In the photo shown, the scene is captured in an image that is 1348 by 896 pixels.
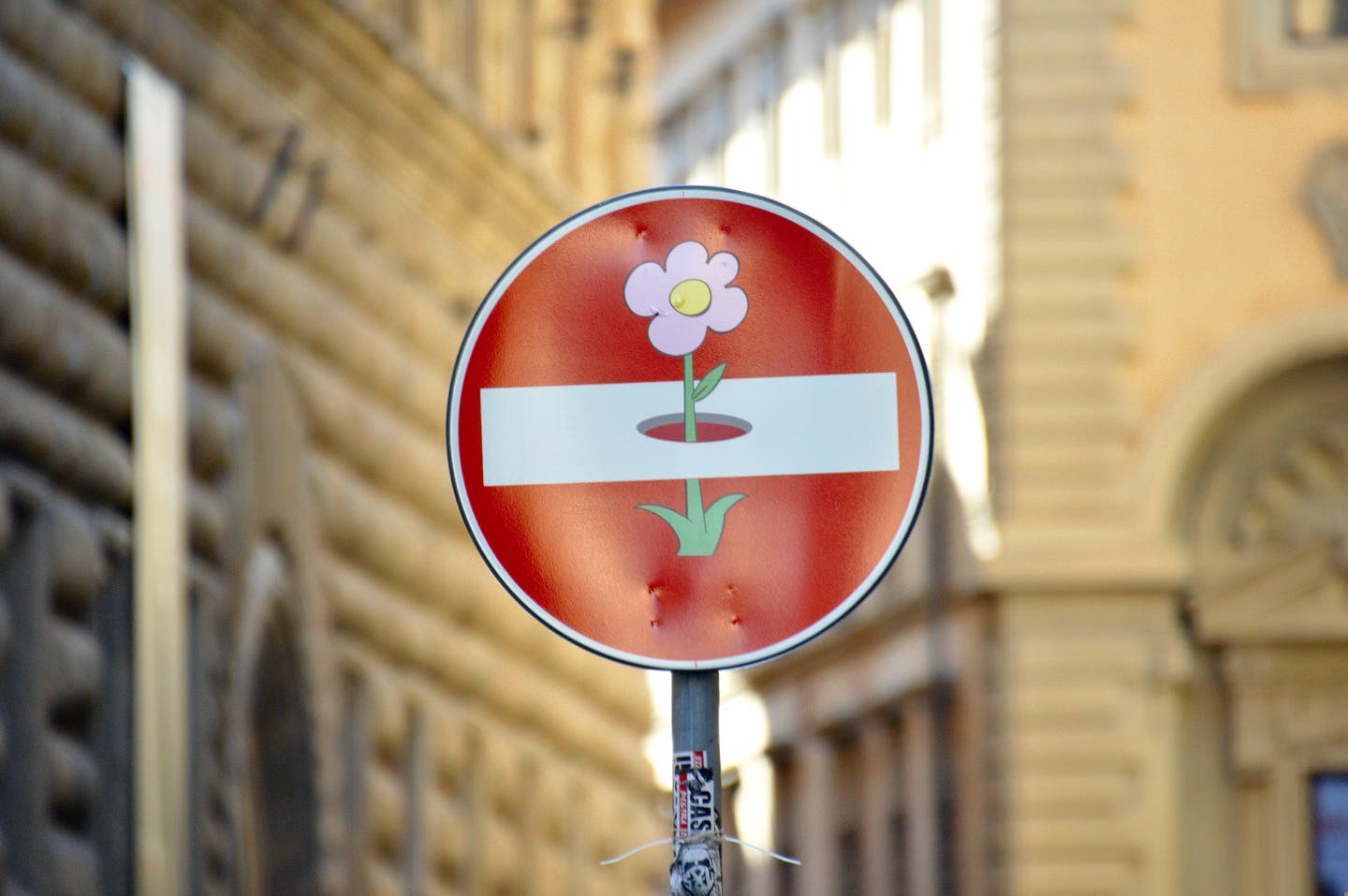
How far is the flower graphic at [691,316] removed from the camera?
4465 mm

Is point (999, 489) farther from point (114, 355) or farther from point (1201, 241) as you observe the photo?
point (114, 355)

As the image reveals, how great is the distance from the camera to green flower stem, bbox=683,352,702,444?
4.46m

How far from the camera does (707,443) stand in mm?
4461

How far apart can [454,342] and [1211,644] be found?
7.01 m

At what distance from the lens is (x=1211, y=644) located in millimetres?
20938

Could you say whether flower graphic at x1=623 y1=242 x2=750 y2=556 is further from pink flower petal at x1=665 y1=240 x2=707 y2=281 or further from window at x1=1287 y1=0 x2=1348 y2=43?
window at x1=1287 y1=0 x2=1348 y2=43

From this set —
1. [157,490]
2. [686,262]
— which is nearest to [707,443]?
[686,262]

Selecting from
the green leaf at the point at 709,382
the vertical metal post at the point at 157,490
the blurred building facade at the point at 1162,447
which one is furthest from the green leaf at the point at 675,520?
the blurred building facade at the point at 1162,447

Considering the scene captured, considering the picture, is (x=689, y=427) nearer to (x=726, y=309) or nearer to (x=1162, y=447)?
(x=726, y=309)

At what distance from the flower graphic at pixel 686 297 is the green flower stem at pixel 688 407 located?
0.03 metres

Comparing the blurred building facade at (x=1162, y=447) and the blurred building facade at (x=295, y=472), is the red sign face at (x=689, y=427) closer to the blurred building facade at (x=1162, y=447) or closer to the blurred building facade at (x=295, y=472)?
the blurred building facade at (x=295, y=472)

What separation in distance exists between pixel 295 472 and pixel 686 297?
810 cm

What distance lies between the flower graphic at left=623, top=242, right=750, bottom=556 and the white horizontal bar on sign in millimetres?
36

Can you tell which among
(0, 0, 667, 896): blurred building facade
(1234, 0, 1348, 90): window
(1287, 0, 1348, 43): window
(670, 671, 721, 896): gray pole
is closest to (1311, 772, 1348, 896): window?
(0, 0, 667, 896): blurred building facade
